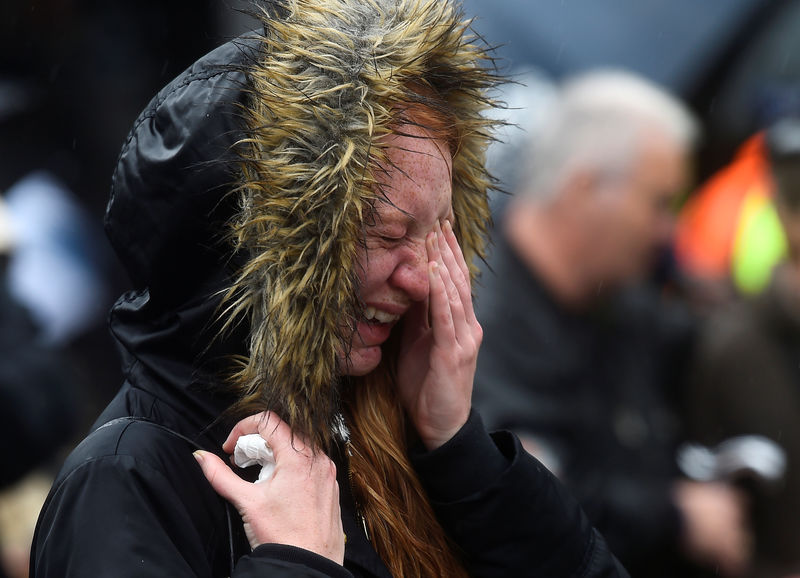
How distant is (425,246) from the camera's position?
208 cm

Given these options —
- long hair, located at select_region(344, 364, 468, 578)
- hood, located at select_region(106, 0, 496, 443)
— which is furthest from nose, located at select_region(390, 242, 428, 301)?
long hair, located at select_region(344, 364, 468, 578)

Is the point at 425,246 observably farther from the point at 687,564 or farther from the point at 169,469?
the point at 687,564

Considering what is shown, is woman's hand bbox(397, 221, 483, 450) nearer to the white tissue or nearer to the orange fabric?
the white tissue

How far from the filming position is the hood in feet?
6.13

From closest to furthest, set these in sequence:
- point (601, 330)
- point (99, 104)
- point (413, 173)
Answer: point (413, 173) → point (601, 330) → point (99, 104)

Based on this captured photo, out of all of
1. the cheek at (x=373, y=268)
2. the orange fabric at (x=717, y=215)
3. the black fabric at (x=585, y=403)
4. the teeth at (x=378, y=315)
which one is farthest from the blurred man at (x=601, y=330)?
the orange fabric at (x=717, y=215)

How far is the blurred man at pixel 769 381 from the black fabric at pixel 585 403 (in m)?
0.26

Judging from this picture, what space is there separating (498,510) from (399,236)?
1.86 feet

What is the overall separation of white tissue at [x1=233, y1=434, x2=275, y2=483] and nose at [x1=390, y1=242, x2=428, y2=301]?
392 mm

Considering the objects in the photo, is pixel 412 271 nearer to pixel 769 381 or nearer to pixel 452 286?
pixel 452 286

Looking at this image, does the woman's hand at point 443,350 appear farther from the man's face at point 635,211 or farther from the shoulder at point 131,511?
the man's face at point 635,211

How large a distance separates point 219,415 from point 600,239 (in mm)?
2238

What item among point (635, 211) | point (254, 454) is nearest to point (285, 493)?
point (254, 454)

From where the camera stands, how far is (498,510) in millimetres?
2172
